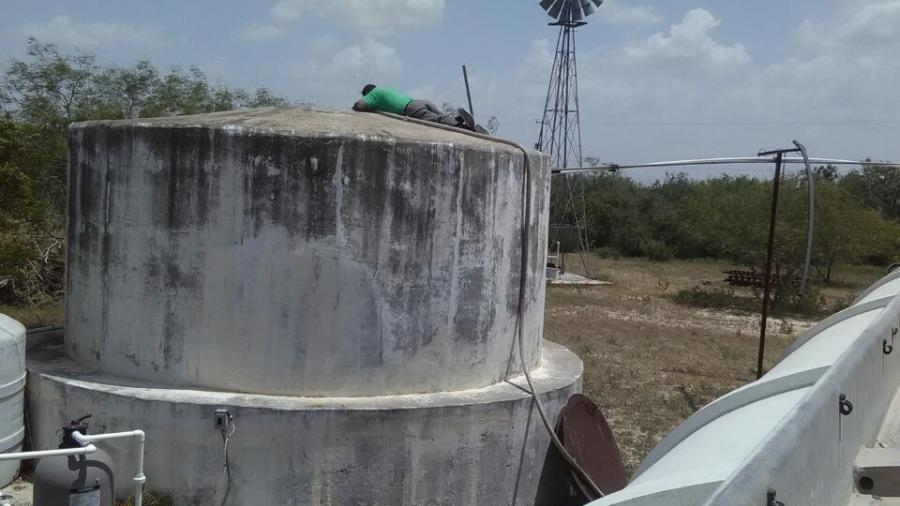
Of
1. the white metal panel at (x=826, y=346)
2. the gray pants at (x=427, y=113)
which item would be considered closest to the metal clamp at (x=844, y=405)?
the white metal panel at (x=826, y=346)

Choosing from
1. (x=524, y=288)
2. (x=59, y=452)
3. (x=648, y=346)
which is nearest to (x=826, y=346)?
(x=524, y=288)

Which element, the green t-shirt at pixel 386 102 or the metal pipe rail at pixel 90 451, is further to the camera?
the green t-shirt at pixel 386 102

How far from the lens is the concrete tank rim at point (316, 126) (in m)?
Result: 5.66

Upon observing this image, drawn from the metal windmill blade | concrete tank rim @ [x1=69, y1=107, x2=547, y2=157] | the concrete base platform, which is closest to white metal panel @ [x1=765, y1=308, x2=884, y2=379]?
the concrete base platform

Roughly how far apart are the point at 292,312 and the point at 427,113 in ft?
7.83

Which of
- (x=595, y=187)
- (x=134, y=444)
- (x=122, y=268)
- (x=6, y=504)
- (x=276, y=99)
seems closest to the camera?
(x=6, y=504)

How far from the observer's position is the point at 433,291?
6031 mm

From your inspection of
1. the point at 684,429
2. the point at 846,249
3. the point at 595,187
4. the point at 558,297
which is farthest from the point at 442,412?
the point at 595,187

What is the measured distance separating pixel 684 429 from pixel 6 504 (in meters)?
3.76

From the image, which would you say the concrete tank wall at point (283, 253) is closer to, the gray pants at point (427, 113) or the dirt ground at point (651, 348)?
the gray pants at point (427, 113)

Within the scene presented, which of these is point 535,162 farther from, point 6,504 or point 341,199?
point 6,504

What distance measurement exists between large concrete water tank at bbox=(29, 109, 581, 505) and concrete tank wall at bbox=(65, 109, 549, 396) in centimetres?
1

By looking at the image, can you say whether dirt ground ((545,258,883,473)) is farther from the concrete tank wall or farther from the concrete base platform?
the concrete tank wall

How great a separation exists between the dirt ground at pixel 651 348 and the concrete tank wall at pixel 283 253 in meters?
2.96
